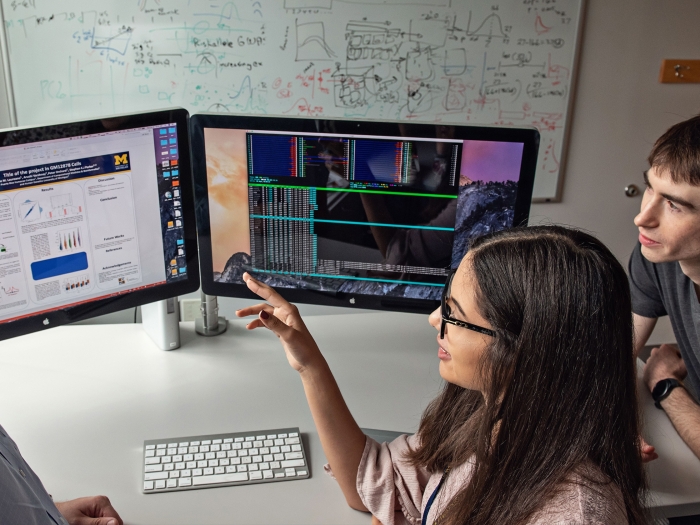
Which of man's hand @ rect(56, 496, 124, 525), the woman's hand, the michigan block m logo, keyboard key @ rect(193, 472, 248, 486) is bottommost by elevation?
keyboard key @ rect(193, 472, 248, 486)

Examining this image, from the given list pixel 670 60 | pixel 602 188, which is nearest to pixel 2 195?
pixel 602 188

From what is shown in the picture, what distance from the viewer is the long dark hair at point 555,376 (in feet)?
2.57

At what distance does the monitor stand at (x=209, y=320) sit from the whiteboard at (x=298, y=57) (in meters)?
1.21

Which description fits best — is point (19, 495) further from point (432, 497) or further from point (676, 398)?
point (676, 398)

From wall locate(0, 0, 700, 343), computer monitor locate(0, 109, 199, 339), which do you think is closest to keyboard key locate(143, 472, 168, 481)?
computer monitor locate(0, 109, 199, 339)

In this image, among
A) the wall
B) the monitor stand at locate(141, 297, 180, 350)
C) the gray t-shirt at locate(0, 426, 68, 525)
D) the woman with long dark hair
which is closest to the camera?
the gray t-shirt at locate(0, 426, 68, 525)

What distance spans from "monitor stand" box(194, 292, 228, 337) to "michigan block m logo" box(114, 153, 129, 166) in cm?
39

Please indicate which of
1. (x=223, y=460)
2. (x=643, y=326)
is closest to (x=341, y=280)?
(x=223, y=460)

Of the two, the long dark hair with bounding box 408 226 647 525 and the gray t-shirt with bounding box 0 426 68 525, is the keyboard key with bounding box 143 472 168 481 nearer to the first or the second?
the gray t-shirt with bounding box 0 426 68 525

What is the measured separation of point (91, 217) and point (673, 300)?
127cm

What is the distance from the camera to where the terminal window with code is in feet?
3.67

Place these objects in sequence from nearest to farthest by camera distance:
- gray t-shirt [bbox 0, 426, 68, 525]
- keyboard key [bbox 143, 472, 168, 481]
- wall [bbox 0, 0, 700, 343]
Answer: gray t-shirt [bbox 0, 426, 68, 525]
keyboard key [bbox 143, 472, 168, 481]
wall [bbox 0, 0, 700, 343]

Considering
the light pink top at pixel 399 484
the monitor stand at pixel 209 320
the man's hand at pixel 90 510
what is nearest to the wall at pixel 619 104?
the monitor stand at pixel 209 320

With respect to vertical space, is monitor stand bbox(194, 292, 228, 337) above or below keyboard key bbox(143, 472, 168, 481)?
above
